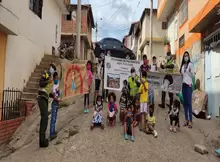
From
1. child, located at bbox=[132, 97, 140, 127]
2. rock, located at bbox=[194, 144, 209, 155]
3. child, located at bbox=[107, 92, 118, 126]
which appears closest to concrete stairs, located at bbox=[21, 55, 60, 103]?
child, located at bbox=[107, 92, 118, 126]

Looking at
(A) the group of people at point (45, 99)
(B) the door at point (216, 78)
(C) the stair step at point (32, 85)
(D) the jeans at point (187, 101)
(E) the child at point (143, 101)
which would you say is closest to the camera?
(A) the group of people at point (45, 99)

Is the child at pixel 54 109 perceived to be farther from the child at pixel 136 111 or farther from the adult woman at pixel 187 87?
the adult woman at pixel 187 87

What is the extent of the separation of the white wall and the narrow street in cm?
343

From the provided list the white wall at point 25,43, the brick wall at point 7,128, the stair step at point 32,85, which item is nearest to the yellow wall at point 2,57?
the white wall at point 25,43

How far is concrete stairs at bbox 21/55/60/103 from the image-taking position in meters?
10.6

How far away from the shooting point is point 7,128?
8.37 m

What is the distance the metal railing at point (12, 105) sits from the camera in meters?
8.88

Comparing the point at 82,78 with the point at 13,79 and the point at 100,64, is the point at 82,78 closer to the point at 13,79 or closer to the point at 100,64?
the point at 100,64

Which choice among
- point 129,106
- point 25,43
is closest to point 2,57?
point 25,43

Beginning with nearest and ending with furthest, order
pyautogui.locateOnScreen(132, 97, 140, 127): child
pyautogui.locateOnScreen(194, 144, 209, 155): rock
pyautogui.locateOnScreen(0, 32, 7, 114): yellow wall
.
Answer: pyautogui.locateOnScreen(194, 144, 209, 155): rock → pyautogui.locateOnScreen(132, 97, 140, 127): child → pyautogui.locateOnScreen(0, 32, 7, 114): yellow wall

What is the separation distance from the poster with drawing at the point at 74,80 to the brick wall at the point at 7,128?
Result: 1753 millimetres

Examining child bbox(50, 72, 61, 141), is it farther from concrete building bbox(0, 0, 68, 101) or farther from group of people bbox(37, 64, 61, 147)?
concrete building bbox(0, 0, 68, 101)

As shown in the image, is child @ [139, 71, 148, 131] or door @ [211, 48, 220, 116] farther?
door @ [211, 48, 220, 116]

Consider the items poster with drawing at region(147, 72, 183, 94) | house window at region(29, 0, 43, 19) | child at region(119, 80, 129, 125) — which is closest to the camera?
child at region(119, 80, 129, 125)
